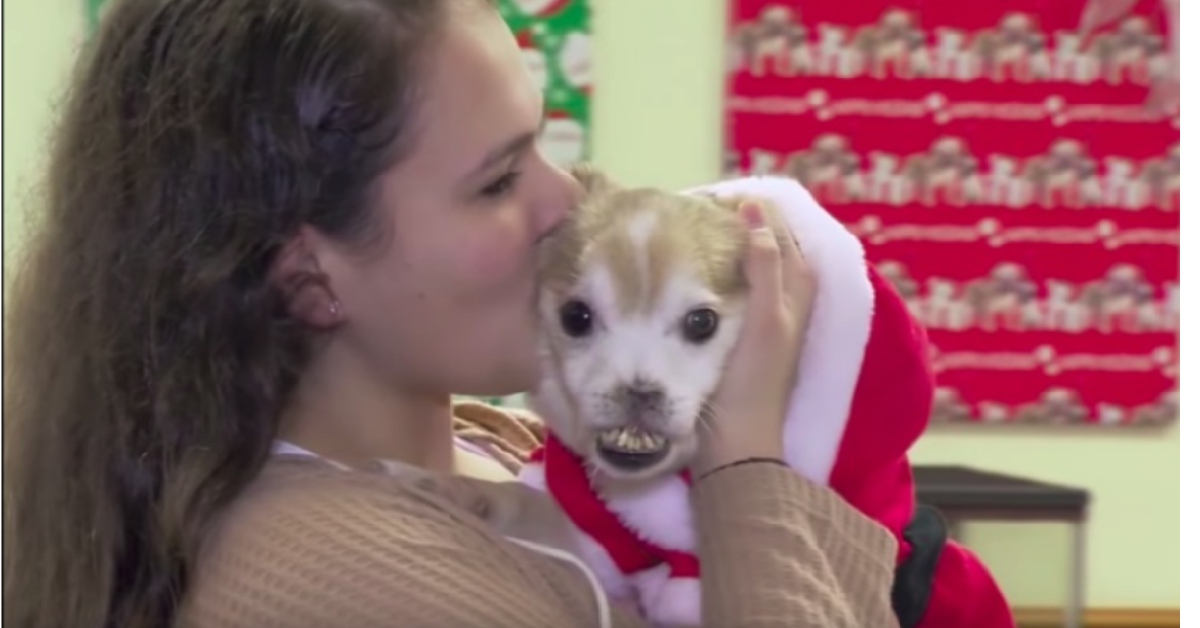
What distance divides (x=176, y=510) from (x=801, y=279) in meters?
0.54

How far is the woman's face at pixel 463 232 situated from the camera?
1.09m

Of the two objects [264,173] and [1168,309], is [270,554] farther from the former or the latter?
[1168,309]

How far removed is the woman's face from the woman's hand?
180mm

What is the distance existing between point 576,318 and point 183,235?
32 cm

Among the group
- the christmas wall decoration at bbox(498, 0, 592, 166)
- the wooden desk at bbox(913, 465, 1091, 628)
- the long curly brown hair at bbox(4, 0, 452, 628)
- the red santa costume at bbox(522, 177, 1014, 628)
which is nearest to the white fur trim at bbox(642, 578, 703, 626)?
the red santa costume at bbox(522, 177, 1014, 628)

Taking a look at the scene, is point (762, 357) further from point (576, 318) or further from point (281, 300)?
point (281, 300)

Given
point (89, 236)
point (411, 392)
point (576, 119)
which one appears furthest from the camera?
point (576, 119)

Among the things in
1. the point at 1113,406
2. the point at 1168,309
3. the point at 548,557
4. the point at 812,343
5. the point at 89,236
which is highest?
the point at 89,236

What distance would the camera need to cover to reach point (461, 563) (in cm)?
99

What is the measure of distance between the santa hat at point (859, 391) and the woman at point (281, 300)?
1.0 inches

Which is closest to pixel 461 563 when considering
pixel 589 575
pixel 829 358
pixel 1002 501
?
pixel 589 575

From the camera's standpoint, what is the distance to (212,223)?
1.08 m

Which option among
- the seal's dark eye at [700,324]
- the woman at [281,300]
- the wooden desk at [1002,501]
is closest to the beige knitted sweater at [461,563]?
the woman at [281,300]

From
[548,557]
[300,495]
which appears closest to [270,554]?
[300,495]
